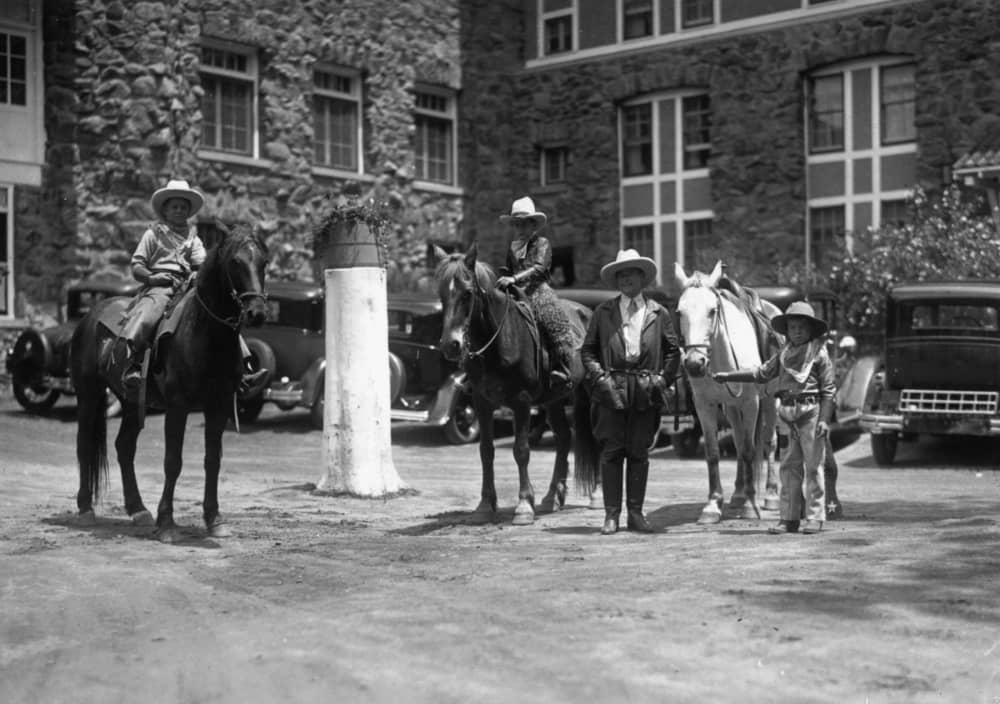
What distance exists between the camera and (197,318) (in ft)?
35.6

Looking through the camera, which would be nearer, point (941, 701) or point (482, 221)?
point (941, 701)

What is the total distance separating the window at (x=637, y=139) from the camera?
32.2 m

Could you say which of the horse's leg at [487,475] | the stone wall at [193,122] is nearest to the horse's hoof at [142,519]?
the horse's leg at [487,475]

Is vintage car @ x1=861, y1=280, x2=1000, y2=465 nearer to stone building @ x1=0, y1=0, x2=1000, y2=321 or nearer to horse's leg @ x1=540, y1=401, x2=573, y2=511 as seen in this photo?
horse's leg @ x1=540, y1=401, x2=573, y2=511

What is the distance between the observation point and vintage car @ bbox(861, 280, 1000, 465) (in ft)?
57.5

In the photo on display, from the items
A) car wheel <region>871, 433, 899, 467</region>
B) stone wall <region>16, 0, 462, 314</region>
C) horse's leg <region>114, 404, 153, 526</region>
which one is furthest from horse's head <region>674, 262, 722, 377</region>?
stone wall <region>16, 0, 462, 314</region>

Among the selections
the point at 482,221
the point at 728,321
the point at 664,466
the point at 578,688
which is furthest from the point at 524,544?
the point at 482,221

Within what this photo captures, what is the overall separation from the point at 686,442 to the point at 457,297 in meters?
9.28

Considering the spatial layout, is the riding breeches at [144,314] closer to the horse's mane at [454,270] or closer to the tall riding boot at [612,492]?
the horse's mane at [454,270]

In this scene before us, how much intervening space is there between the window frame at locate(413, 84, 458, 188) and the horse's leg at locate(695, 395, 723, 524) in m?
19.9

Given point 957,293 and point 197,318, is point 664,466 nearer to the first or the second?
point 957,293

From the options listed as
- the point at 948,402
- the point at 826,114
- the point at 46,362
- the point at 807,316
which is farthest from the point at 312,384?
the point at 826,114

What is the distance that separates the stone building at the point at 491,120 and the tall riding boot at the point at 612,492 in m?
14.1

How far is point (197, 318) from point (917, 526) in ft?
19.4
